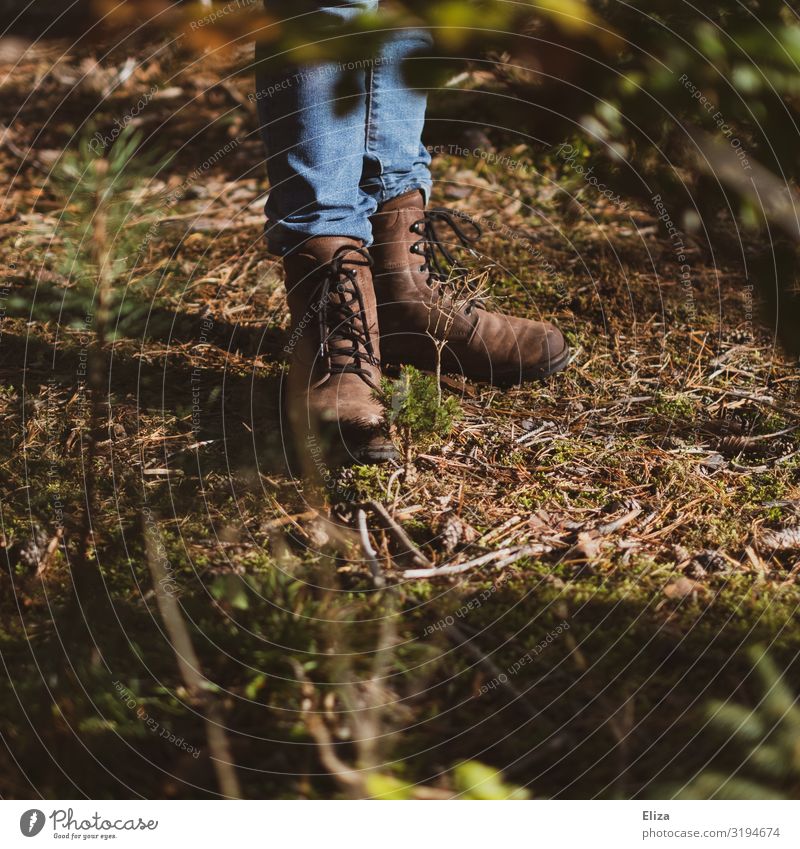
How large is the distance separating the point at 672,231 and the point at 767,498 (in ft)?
3.21

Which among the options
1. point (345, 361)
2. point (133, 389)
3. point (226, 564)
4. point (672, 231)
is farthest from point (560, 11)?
point (672, 231)

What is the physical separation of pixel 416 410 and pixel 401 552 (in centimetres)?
28

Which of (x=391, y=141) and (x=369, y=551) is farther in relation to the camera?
(x=391, y=141)

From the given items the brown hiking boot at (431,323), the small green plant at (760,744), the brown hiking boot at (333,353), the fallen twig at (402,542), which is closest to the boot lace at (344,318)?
the brown hiking boot at (333,353)

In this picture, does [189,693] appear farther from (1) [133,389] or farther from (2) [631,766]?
(1) [133,389]

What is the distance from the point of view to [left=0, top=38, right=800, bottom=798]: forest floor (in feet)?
3.30

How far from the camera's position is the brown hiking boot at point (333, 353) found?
1.48 m

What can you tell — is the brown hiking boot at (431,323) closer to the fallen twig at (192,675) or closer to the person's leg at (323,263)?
the person's leg at (323,263)

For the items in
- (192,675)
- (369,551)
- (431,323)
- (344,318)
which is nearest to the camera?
(192,675)

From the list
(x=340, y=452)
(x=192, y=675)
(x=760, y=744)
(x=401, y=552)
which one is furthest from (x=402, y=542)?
(x=760, y=744)

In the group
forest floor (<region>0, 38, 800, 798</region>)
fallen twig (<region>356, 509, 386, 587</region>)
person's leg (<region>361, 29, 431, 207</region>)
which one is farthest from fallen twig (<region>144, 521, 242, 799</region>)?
person's leg (<region>361, 29, 431, 207</region>)

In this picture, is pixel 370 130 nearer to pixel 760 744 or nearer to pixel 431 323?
pixel 431 323

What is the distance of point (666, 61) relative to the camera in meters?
0.45

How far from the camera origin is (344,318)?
1.55 meters
